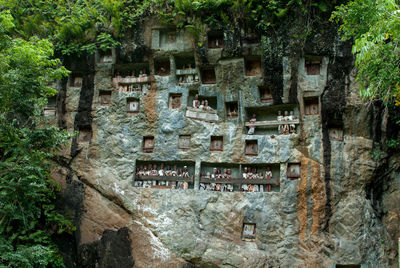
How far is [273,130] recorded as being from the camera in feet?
52.1

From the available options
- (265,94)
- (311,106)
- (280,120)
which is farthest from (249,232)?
(265,94)

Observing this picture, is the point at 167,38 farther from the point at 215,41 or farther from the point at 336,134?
the point at 336,134

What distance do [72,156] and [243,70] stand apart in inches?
314

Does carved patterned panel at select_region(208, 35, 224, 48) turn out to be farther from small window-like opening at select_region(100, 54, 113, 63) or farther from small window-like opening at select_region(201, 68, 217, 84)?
small window-like opening at select_region(100, 54, 113, 63)

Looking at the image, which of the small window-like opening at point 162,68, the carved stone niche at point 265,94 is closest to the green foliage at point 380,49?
the carved stone niche at point 265,94

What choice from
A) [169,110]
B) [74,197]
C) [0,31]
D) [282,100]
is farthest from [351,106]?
[0,31]

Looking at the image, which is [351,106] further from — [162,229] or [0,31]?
[0,31]

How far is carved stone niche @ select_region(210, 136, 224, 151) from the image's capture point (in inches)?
612

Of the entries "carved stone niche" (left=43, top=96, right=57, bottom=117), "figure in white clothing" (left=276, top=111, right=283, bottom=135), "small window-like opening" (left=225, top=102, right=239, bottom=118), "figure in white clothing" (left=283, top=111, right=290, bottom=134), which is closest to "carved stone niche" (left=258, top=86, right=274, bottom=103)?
"figure in white clothing" (left=276, top=111, right=283, bottom=135)

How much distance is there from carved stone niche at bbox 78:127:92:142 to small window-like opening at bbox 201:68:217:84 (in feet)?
17.9

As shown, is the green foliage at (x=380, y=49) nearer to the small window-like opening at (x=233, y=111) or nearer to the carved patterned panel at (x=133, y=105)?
the small window-like opening at (x=233, y=111)

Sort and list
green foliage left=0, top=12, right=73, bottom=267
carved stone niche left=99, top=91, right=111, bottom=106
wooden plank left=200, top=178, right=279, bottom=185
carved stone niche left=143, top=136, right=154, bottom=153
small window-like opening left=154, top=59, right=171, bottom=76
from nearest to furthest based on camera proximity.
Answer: green foliage left=0, top=12, right=73, bottom=267
wooden plank left=200, top=178, right=279, bottom=185
carved stone niche left=143, top=136, right=154, bottom=153
carved stone niche left=99, top=91, right=111, bottom=106
small window-like opening left=154, top=59, right=171, bottom=76

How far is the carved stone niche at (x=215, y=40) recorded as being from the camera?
646 inches

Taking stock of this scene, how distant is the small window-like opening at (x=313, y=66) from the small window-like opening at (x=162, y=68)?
6050mm
